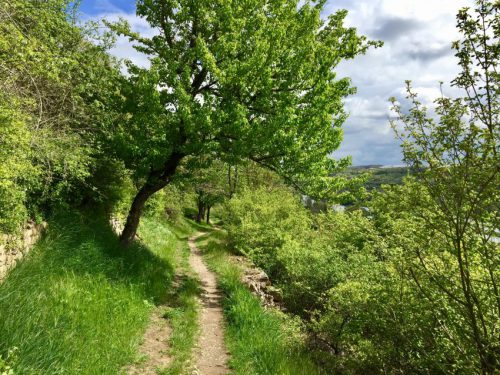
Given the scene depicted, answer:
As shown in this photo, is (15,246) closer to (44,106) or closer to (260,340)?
(44,106)

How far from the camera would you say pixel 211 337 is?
29.1 feet

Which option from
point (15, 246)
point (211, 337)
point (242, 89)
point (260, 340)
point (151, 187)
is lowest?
point (211, 337)

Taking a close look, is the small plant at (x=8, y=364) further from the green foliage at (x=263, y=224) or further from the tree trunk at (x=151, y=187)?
the green foliage at (x=263, y=224)

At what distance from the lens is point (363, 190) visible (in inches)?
498

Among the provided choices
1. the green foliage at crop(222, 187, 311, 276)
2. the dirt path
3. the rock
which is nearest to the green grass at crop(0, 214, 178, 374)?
the dirt path

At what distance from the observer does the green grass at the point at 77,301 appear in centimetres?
493

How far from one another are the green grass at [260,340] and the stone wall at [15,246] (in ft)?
18.1

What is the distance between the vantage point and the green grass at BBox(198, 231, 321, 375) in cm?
709

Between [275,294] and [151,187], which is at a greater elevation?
[151,187]

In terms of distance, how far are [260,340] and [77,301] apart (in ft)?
14.4

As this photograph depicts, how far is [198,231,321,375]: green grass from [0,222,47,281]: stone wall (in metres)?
5.52

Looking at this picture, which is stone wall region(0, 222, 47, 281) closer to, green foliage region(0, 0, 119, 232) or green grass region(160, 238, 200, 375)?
green foliage region(0, 0, 119, 232)

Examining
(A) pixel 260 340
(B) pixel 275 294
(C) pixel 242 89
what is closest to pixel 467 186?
(A) pixel 260 340

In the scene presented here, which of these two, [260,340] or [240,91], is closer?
[260,340]
